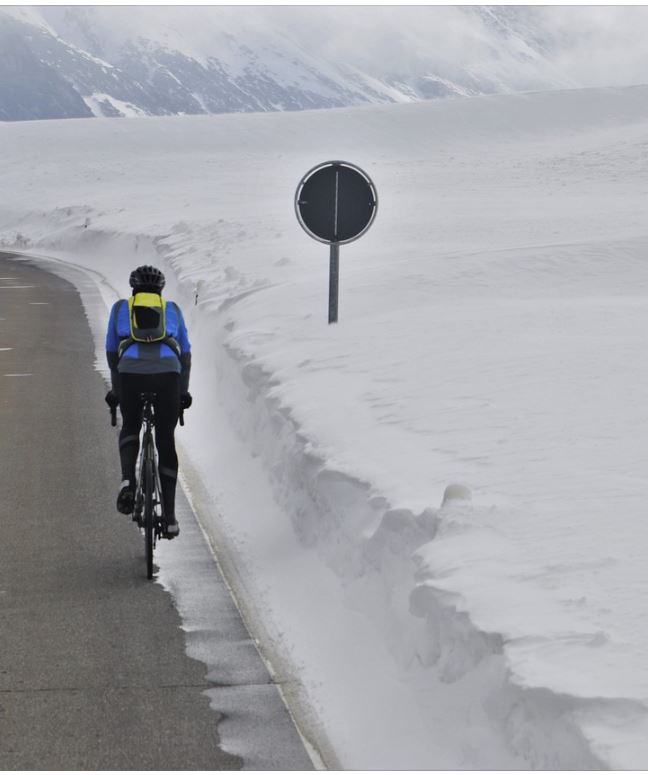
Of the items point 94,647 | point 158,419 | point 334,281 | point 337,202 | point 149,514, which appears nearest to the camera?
point 94,647

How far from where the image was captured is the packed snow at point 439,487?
496 centimetres

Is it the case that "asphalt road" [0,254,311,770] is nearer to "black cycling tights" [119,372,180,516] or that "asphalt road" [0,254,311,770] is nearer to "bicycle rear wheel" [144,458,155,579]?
"bicycle rear wheel" [144,458,155,579]

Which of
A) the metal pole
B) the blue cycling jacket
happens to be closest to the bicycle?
the blue cycling jacket

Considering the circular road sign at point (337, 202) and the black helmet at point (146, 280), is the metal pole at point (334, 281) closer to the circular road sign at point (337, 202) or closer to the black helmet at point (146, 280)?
the circular road sign at point (337, 202)

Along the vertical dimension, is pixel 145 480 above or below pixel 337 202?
below

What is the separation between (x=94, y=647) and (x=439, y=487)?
7.04ft

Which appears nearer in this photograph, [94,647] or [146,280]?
[94,647]

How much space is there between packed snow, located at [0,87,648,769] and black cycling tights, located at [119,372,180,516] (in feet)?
2.26

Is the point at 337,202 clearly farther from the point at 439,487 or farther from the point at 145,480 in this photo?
the point at 439,487

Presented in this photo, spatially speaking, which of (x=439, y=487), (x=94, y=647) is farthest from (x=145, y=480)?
(x=439, y=487)

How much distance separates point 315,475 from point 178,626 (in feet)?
6.18

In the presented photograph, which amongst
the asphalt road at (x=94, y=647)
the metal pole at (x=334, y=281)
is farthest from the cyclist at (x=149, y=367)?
the metal pole at (x=334, y=281)

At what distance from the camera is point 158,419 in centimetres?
796

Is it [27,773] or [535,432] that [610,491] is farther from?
[27,773]
